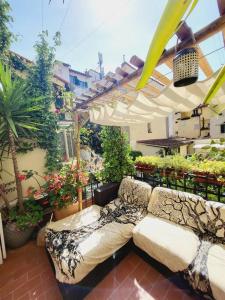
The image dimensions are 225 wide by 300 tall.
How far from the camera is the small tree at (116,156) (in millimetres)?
4422

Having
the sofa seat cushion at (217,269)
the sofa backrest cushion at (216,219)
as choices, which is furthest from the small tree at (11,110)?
the sofa backrest cushion at (216,219)

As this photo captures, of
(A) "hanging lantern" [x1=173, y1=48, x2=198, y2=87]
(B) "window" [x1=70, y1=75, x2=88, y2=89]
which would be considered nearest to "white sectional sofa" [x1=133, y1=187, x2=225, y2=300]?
(A) "hanging lantern" [x1=173, y1=48, x2=198, y2=87]

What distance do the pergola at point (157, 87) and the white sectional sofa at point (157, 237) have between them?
185cm

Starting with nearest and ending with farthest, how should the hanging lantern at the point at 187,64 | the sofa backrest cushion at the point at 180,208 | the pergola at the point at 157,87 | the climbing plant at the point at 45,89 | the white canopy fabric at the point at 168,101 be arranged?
1. the hanging lantern at the point at 187,64
2. the pergola at the point at 157,87
3. the white canopy fabric at the point at 168,101
4. the sofa backrest cushion at the point at 180,208
5. the climbing plant at the point at 45,89

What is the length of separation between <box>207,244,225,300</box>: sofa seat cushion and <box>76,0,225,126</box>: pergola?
7.01ft

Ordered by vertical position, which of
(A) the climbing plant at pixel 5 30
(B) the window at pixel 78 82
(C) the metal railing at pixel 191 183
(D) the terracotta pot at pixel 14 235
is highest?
(B) the window at pixel 78 82

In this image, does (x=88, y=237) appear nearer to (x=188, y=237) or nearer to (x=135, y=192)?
(x=135, y=192)

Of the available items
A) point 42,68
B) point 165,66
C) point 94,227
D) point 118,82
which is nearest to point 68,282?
point 94,227

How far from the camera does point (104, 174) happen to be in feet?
15.0

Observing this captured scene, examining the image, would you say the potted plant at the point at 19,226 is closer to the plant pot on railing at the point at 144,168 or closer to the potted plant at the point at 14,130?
the potted plant at the point at 14,130

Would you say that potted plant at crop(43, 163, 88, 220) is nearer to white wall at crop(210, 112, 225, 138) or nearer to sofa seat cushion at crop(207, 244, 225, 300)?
sofa seat cushion at crop(207, 244, 225, 300)

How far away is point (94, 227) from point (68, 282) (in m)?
0.95

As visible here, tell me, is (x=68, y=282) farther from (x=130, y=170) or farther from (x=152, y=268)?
(x=130, y=170)

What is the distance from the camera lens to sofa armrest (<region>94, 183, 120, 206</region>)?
Result: 3982 millimetres
